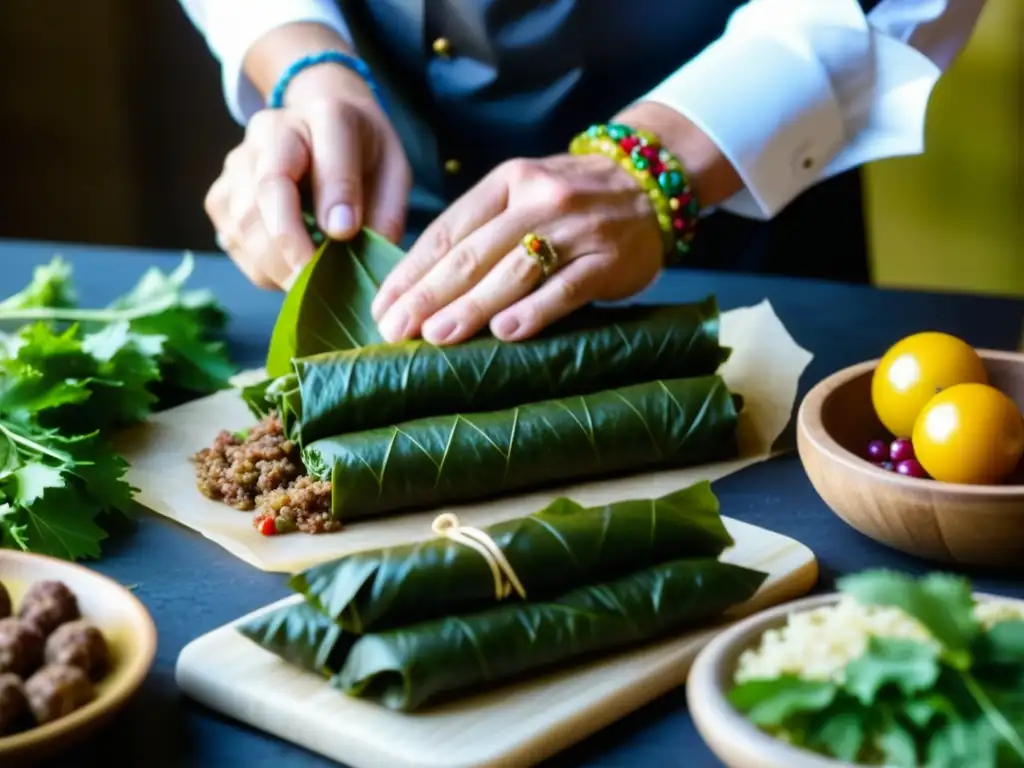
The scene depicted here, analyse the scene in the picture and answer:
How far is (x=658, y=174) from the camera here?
2.10m

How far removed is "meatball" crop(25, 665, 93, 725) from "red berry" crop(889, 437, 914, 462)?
100 centimetres

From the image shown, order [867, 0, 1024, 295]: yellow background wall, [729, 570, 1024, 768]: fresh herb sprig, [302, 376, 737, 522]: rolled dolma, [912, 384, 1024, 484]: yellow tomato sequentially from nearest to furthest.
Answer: [729, 570, 1024, 768]: fresh herb sprig → [912, 384, 1024, 484]: yellow tomato → [302, 376, 737, 522]: rolled dolma → [867, 0, 1024, 295]: yellow background wall

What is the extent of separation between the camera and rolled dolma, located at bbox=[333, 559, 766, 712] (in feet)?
4.11

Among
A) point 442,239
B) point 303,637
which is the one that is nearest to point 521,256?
point 442,239

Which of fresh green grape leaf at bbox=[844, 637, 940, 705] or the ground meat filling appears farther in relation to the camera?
the ground meat filling

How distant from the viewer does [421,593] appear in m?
1.31

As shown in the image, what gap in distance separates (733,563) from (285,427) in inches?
A: 27.4

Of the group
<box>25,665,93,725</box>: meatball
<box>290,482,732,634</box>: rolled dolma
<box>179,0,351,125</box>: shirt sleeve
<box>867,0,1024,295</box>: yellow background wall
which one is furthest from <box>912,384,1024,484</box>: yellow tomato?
<box>867,0,1024,295</box>: yellow background wall

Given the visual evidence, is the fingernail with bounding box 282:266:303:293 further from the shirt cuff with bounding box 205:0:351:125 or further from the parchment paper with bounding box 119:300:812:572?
the shirt cuff with bounding box 205:0:351:125

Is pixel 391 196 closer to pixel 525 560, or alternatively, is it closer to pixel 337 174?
pixel 337 174

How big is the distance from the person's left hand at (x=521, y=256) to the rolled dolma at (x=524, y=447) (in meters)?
0.17

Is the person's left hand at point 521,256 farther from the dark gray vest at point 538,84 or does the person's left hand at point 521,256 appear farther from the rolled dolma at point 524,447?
the dark gray vest at point 538,84

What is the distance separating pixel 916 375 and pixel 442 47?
4.04 feet

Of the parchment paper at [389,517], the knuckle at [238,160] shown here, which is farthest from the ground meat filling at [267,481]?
the knuckle at [238,160]
